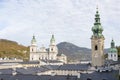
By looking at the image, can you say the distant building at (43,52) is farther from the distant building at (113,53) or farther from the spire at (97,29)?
the spire at (97,29)

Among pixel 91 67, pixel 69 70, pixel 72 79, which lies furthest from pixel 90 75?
pixel 69 70

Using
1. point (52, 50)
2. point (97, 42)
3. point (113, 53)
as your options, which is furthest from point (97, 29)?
point (52, 50)

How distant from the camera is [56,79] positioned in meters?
72.2

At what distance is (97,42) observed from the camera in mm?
110250

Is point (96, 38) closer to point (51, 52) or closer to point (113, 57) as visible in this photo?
point (113, 57)

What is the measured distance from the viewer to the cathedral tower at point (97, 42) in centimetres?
10938

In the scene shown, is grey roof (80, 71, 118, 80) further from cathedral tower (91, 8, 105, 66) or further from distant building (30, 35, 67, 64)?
distant building (30, 35, 67, 64)

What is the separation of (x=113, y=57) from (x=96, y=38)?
50301 mm

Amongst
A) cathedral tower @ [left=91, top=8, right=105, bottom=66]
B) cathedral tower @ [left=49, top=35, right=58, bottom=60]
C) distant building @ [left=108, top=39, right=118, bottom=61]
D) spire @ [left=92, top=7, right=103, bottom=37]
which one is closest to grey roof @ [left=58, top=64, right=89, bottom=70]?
cathedral tower @ [left=91, top=8, right=105, bottom=66]

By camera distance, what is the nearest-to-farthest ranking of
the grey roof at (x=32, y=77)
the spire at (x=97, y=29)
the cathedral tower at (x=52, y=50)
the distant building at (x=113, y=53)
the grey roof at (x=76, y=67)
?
the grey roof at (x=32, y=77)
the spire at (x=97, y=29)
the grey roof at (x=76, y=67)
the distant building at (x=113, y=53)
the cathedral tower at (x=52, y=50)

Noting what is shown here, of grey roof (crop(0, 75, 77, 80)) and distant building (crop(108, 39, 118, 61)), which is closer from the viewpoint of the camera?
grey roof (crop(0, 75, 77, 80))

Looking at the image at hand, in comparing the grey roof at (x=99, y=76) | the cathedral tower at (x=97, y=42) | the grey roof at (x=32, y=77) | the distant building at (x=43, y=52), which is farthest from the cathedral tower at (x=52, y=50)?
the grey roof at (x=99, y=76)

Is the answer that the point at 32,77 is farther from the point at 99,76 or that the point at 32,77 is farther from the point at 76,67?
the point at 76,67

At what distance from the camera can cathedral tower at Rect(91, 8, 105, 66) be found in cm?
10938
